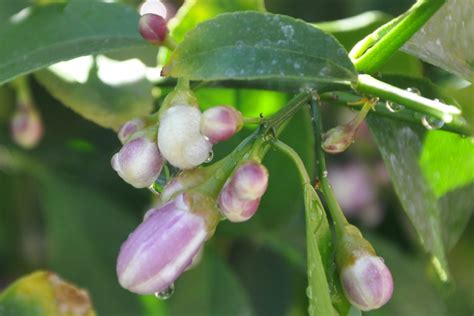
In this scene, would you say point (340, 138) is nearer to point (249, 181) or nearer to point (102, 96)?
point (249, 181)

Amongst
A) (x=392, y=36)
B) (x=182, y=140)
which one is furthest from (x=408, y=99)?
(x=182, y=140)

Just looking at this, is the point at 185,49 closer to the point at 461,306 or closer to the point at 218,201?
the point at 218,201

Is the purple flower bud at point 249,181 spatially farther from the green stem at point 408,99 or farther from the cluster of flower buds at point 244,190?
the green stem at point 408,99

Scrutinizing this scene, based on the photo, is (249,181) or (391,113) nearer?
(249,181)

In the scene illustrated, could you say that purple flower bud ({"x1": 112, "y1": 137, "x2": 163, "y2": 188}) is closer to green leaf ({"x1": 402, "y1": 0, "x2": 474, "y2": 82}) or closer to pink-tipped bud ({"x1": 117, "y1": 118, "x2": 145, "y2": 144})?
pink-tipped bud ({"x1": 117, "y1": 118, "x2": 145, "y2": 144})

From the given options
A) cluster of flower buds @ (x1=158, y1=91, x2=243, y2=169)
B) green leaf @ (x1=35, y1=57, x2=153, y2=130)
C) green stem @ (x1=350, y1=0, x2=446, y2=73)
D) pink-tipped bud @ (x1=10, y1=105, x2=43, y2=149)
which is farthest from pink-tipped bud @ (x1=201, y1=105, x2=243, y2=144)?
pink-tipped bud @ (x1=10, y1=105, x2=43, y2=149)
